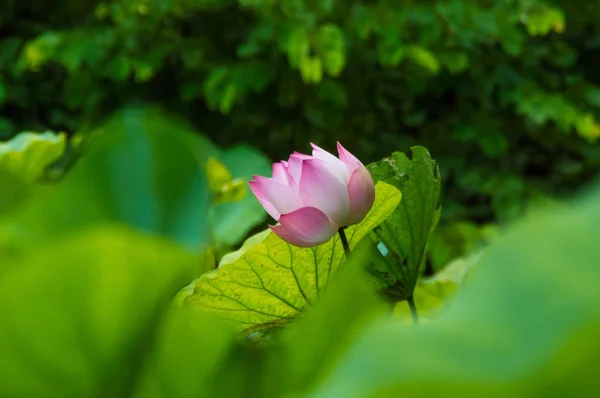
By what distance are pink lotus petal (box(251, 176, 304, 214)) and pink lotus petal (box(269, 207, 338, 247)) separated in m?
0.02

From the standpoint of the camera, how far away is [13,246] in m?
0.16

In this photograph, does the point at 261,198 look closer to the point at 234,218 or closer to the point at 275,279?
the point at 275,279

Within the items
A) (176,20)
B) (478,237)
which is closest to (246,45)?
(176,20)

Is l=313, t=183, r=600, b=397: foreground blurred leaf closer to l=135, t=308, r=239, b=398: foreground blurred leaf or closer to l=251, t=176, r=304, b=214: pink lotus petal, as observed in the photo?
l=135, t=308, r=239, b=398: foreground blurred leaf

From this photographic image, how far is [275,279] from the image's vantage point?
30cm

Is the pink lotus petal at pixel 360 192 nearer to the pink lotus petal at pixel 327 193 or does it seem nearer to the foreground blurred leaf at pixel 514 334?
the pink lotus petal at pixel 327 193

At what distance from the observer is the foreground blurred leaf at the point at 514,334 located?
0.09m

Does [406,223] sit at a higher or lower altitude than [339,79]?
higher

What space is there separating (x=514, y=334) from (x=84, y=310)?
0.07 metres

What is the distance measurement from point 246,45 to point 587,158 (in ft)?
3.91

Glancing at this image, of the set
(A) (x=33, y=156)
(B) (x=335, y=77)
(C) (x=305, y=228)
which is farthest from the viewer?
(B) (x=335, y=77)

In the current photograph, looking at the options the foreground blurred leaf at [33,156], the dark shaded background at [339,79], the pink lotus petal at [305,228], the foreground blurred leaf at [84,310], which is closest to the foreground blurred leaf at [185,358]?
the foreground blurred leaf at [84,310]

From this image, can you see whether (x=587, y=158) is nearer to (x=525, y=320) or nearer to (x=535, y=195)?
(x=535, y=195)

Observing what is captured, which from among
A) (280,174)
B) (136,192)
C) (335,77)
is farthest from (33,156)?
(335,77)
